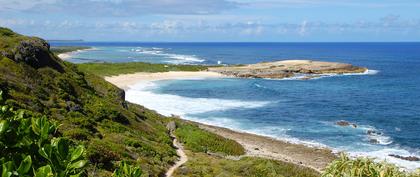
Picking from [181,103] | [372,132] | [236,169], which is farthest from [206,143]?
[181,103]

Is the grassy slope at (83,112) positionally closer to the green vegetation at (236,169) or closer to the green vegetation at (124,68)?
the green vegetation at (236,169)

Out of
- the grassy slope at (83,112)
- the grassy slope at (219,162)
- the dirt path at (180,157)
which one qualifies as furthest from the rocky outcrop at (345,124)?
the dirt path at (180,157)

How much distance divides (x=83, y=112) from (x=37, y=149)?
2710 cm

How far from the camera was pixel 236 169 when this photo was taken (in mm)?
25172

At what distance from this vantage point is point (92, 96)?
118ft

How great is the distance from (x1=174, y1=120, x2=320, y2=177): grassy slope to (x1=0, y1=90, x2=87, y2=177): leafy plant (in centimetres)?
1954

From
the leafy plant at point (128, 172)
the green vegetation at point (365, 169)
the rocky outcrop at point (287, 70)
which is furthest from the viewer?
the rocky outcrop at point (287, 70)

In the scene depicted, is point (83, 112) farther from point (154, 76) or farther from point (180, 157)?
point (154, 76)

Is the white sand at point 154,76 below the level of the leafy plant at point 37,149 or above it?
below

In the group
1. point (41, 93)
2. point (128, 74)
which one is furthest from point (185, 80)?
point (41, 93)

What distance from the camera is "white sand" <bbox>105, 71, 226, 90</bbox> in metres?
85.2

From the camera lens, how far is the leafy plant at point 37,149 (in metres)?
3.54

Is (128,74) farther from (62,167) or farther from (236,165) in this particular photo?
(62,167)

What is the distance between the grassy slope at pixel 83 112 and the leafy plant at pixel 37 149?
50.9ft
